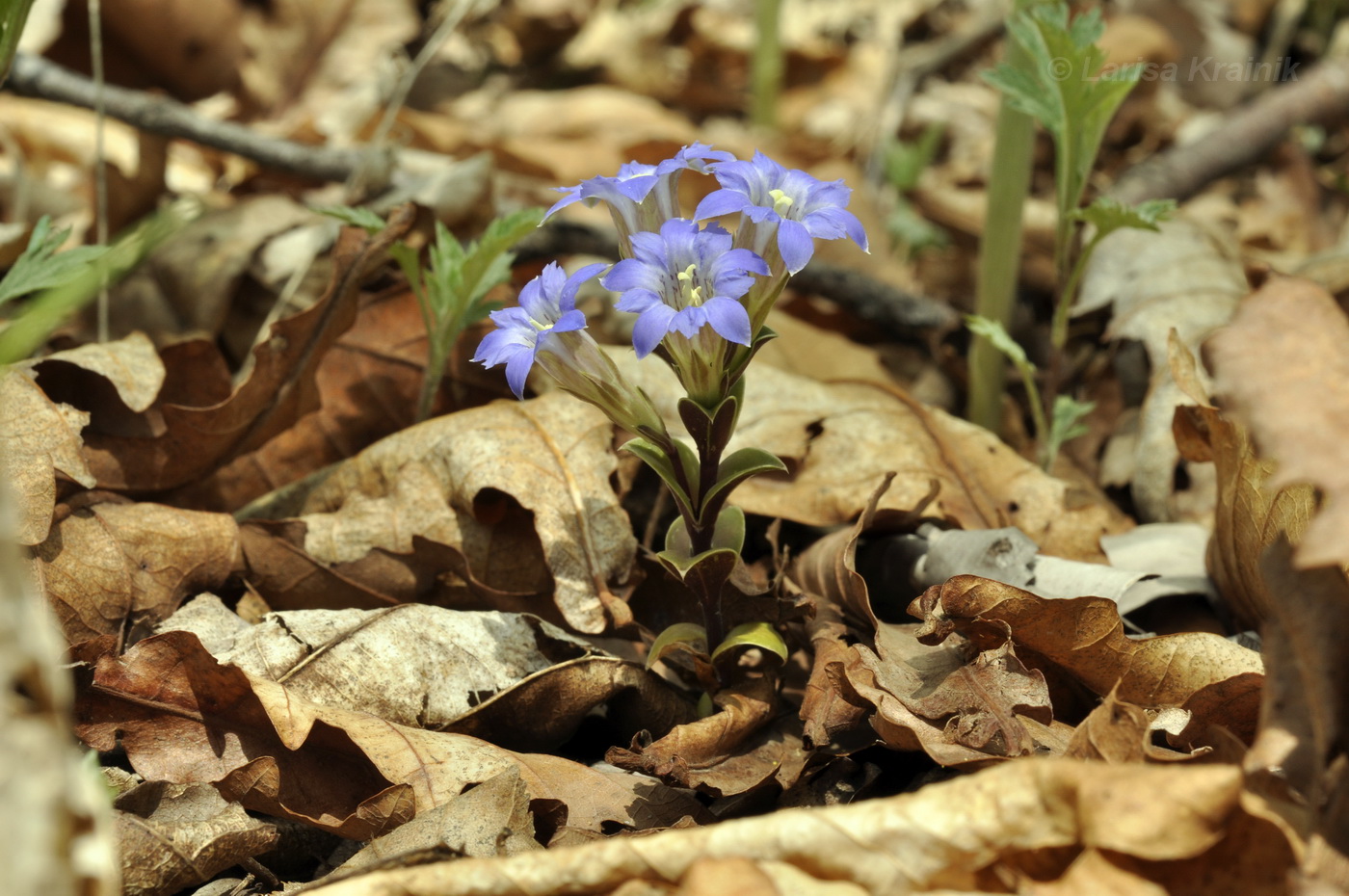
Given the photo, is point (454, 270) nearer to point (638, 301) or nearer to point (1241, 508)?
point (638, 301)

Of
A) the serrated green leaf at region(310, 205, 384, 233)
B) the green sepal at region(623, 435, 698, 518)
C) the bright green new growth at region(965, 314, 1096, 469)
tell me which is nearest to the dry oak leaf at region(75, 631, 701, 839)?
the green sepal at region(623, 435, 698, 518)

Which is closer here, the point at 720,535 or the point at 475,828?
the point at 475,828

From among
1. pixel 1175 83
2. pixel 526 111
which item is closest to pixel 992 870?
pixel 526 111

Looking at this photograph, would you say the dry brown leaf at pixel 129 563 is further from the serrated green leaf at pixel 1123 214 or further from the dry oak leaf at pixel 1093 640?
the serrated green leaf at pixel 1123 214

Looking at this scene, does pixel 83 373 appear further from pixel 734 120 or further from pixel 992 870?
pixel 734 120

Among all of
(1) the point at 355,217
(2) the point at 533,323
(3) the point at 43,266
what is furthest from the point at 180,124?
(2) the point at 533,323

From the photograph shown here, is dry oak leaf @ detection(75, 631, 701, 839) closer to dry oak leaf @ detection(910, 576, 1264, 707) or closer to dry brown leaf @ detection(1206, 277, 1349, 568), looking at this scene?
dry oak leaf @ detection(910, 576, 1264, 707)
